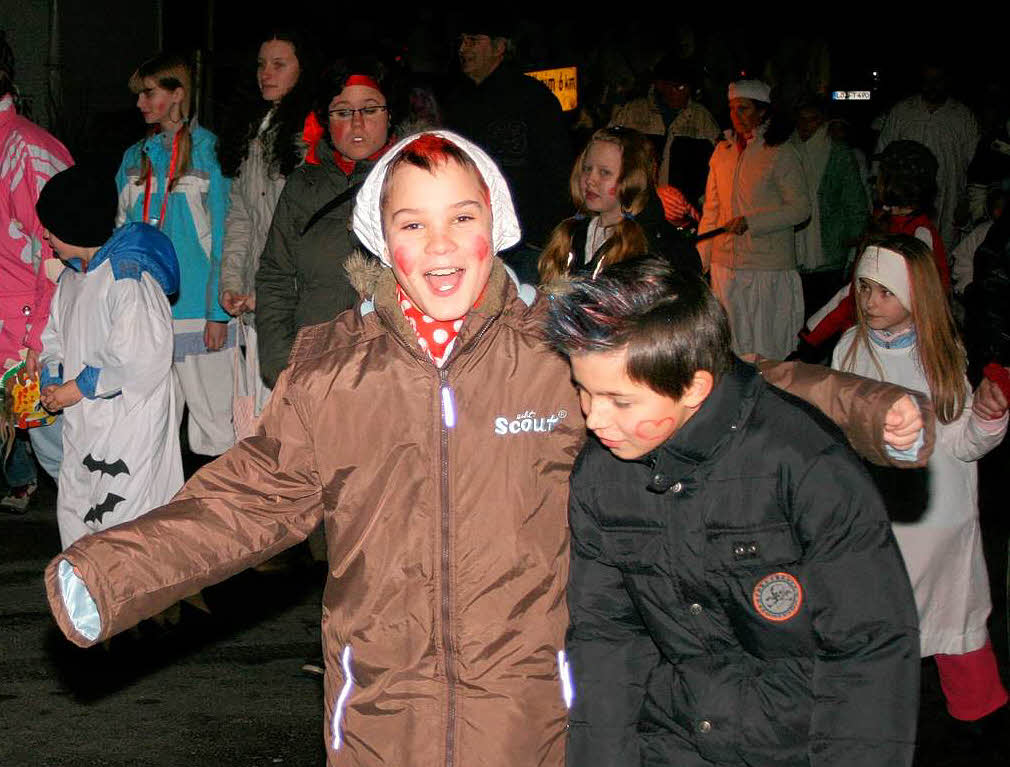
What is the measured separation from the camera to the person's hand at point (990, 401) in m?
5.01

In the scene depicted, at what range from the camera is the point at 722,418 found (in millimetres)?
3102

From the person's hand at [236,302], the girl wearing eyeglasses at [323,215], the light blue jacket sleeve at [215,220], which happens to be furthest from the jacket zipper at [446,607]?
the light blue jacket sleeve at [215,220]

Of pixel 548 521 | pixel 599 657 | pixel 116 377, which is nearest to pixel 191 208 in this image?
pixel 116 377

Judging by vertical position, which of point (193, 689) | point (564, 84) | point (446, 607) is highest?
point (564, 84)

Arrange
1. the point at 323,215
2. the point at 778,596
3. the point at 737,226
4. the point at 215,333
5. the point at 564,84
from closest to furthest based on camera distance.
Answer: the point at 778,596
the point at 323,215
the point at 215,333
the point at 737,226
the point at 564,84

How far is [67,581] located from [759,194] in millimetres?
7600

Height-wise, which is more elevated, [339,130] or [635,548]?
[339,130]

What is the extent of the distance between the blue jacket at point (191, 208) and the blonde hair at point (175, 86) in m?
0.03

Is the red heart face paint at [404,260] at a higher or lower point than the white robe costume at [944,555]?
higher

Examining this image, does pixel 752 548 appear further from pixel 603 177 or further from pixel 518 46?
pixel 518 46

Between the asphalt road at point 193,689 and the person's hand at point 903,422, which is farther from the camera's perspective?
the asphalt road at point 193,689

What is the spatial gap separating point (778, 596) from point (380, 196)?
1325 mm

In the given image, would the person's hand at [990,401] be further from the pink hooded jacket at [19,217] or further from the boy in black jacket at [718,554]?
the pink hooded jacket at [19,217]

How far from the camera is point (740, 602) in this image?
3.09 meters
